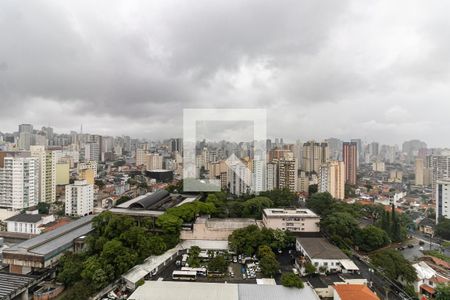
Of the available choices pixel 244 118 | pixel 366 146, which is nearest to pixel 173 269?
pixel 244 118

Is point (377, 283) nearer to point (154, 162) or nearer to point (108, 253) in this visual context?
point (108, 253)

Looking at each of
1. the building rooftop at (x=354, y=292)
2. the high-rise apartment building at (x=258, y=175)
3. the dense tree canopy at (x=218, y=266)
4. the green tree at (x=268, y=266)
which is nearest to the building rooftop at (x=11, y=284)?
the dense tree canopy at (x=218, y=266)

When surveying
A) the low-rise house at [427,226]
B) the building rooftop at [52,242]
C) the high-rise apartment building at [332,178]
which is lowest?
the low-rise house at [427,226]

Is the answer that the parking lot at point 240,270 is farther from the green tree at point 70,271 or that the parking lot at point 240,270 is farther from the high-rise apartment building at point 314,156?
the high-rise apartment building at point 314,156

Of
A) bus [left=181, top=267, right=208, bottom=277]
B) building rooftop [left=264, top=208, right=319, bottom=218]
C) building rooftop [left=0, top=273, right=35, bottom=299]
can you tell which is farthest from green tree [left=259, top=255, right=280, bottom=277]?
building rooftop [left=0, top=273, right=35, bottom=299]

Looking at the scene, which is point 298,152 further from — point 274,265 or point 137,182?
point 274,265

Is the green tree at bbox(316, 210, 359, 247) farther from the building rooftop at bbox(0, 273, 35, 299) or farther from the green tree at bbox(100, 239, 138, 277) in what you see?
the building rooftop at bbox(0, 273, 35, 299)
